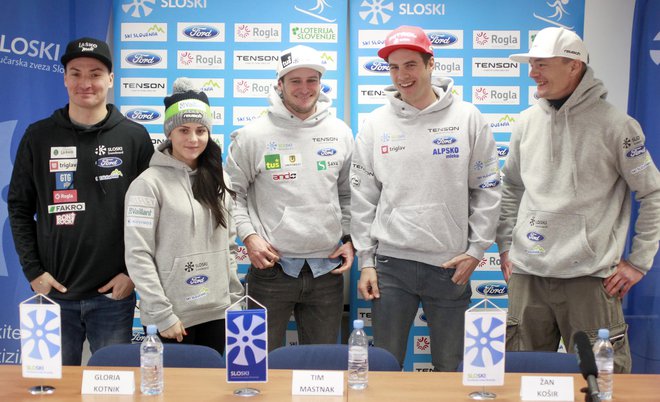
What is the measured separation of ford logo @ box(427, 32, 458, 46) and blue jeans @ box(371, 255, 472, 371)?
1.46 metres

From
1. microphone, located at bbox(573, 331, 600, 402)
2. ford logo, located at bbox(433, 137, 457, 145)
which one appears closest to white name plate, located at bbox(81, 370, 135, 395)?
microphone, located at bbox(573, 331, 600, 402)

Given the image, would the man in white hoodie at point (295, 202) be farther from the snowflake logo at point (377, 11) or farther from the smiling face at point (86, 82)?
the snowflake logo at point (377, 11)

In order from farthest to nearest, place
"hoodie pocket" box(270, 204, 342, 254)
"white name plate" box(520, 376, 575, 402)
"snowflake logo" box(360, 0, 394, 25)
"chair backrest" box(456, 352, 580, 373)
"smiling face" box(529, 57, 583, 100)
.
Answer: "snowflake logo" box(360, 0, 394, 25), "hoodie pocket" box(270, 204, 342, 254), "smiling face" box(529, 57, 583, 100), "chair backrest" box(456, 352, 580, 373), "white name plate" box(520, 376, 575, 402)

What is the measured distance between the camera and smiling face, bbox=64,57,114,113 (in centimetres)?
295

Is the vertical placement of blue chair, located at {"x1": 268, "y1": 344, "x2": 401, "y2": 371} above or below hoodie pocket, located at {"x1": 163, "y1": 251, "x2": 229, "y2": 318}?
below

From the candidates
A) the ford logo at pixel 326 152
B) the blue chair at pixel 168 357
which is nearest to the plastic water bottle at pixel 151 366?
the blue chair at pixel 168 357

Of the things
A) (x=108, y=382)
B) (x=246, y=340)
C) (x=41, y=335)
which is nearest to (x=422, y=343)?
(x=246, y=340)

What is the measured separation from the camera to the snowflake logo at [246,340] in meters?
2.01

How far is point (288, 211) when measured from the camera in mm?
3271

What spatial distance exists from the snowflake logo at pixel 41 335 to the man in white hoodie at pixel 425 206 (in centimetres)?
151

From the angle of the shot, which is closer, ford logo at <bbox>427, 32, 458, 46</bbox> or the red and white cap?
the red and white cap

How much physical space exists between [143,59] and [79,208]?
55.1 inches

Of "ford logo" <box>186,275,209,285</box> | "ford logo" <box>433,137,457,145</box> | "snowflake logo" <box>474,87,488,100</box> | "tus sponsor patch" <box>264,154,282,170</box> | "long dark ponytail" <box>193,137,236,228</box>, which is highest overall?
"snowflake logo" <box>474,87,488,100</box>

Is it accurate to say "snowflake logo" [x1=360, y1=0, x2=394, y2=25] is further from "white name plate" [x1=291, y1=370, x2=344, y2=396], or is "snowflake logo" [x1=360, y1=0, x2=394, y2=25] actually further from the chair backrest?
"white name plate" [x1=291, y1=370, x2=344, y2=396]
